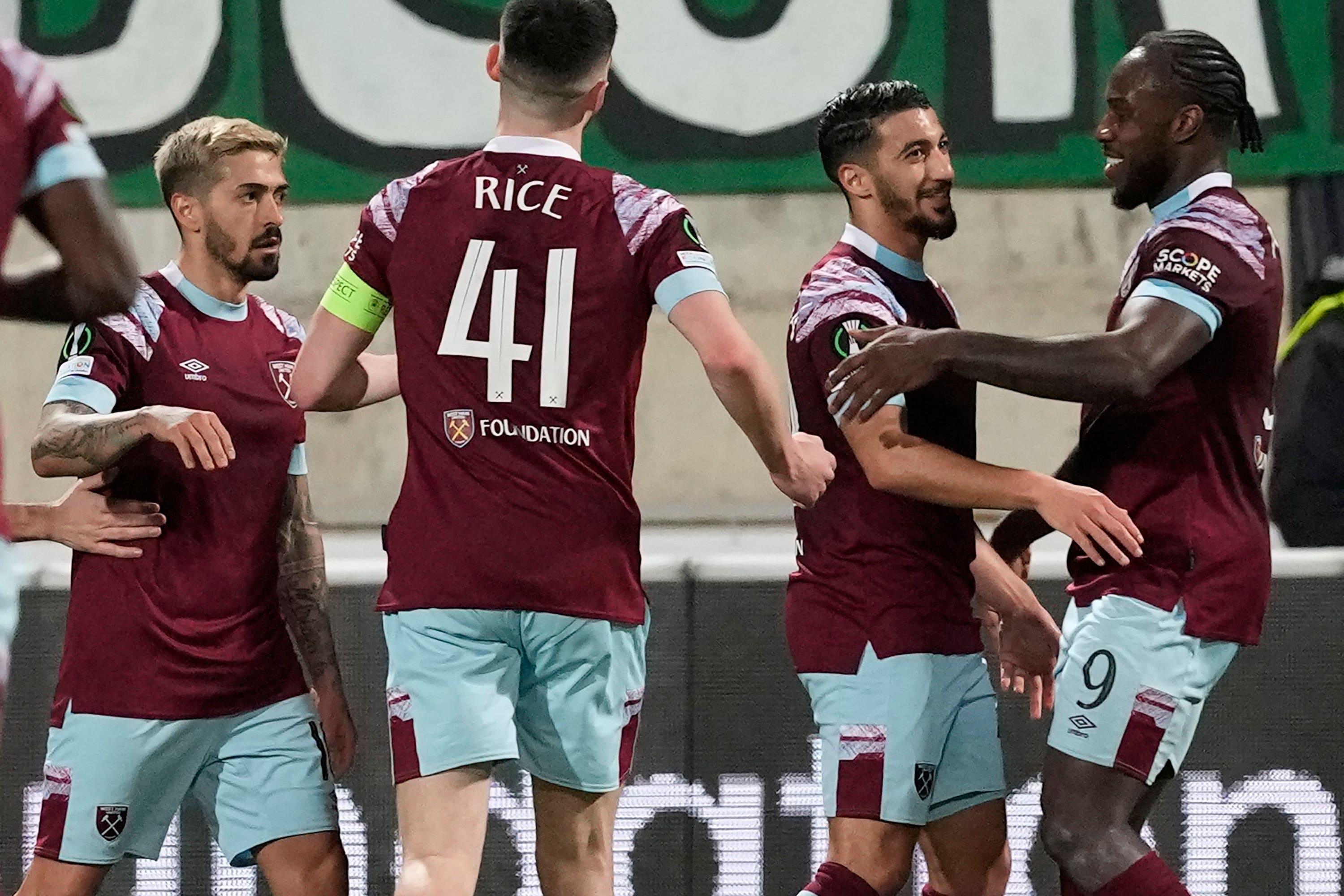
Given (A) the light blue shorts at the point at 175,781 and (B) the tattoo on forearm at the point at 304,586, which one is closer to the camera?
(A) the light blue shorts at the point at 175,781

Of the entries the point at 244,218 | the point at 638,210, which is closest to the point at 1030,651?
the point at 638,210

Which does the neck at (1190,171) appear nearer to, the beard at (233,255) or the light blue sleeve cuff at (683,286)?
the light blue sleeve cuff at (683,286)

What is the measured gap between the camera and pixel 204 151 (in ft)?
13.7

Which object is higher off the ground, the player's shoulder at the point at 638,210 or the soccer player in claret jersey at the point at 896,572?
the player's shoulder at the point at 638,210

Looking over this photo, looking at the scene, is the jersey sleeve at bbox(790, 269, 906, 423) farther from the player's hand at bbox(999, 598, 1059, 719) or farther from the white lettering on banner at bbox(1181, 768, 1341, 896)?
the white lettering on banner at bbox(1181, 768, 1341, 896)

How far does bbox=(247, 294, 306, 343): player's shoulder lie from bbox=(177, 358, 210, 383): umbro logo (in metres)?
0.25

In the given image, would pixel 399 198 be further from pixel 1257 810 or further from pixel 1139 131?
pixel 1257 810

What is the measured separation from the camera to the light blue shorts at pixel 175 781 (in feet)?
12.7

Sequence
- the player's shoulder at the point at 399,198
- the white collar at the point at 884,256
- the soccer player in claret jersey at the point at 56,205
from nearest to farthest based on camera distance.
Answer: the soccer player in claret jersey at the point at 56,205, the player's shoulder at the point at 399,198, the white collar at the point at 884,256

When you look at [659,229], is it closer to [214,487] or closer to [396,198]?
[396,198]

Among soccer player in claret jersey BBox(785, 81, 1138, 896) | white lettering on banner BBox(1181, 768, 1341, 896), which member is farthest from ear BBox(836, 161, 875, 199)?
white lettering on banner BBox(1181, 768, 1341, 896)

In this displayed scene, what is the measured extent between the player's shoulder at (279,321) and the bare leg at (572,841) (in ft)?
4.41

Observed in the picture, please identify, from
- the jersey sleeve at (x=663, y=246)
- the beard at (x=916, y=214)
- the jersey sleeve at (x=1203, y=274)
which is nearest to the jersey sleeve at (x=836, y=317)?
the beard at (x=916, y=214)

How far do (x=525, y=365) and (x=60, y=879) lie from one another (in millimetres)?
1624
